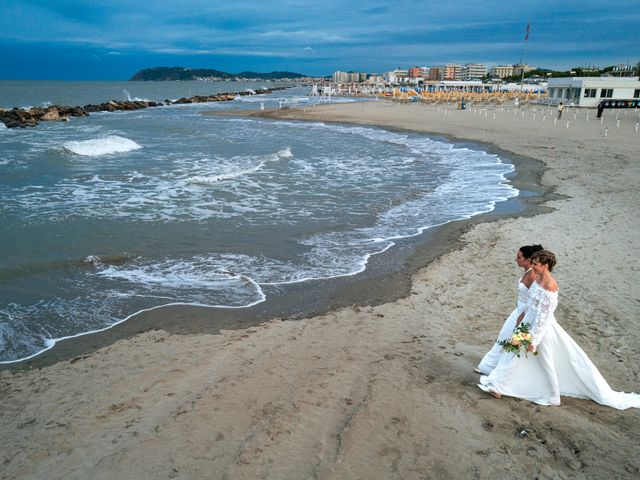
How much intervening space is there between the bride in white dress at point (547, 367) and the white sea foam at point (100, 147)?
25.3 meters

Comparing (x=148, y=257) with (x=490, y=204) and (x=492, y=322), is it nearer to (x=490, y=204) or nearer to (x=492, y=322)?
(x=492, y=322)

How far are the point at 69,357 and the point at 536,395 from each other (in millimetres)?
5865

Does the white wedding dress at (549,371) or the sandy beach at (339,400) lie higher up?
the white wedding dress at (549,371)

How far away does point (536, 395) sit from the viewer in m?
4.76

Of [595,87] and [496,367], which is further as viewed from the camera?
[595,87]

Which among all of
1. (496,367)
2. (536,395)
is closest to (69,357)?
(496,367)

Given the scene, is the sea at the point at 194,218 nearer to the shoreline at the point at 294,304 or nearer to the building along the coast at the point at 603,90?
the shoreline at the point at 294,304

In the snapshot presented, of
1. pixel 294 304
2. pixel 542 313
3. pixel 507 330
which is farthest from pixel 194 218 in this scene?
pixel 542 313

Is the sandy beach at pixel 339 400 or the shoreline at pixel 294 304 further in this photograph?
the shoreline at pixel 294 304

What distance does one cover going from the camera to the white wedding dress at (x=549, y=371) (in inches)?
179

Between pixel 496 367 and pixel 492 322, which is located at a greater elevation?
pixel 496 367

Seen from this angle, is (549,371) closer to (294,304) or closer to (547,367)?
(547,367)

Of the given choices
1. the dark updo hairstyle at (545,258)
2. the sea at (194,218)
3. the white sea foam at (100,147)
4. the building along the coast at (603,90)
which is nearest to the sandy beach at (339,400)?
the sea at (194,218)

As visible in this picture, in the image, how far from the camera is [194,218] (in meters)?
12.7
